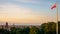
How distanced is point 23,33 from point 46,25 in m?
6.32

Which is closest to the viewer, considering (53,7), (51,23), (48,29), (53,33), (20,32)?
(53,7)

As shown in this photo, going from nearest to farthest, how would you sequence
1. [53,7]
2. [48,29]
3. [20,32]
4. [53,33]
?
[53,7] < [53,33] < [48,29] < [20,32]

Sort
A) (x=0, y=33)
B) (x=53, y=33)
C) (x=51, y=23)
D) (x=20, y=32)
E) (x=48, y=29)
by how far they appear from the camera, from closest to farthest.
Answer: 1. (x=53, y=33)
2. (x=48, y=29)
3. (x=51, y=23)
4. (x=20, y=32)
5. (x=0, y=33)

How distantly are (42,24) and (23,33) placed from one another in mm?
5773

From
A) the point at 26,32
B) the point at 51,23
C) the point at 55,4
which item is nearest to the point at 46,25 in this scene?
the point at 51,23

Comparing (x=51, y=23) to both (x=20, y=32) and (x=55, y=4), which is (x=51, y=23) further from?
(x=55, y=4)

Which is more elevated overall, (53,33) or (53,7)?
(53,7)

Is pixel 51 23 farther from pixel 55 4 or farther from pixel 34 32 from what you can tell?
pixel 55 4

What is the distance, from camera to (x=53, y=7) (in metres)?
28.3

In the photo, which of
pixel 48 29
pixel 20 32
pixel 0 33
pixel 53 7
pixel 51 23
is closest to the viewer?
pixel 53 7

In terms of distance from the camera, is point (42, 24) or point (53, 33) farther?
point (42, 24)

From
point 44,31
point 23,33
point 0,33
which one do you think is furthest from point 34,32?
point 0,33

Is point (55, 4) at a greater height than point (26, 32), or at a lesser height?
greater

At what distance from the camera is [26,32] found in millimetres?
61312
